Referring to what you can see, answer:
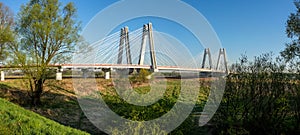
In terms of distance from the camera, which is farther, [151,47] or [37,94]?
[151,47]

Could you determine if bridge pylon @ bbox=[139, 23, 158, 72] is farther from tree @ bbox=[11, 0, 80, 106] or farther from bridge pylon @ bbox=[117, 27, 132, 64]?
tree @ bbox=[11, 0, 80, 106]

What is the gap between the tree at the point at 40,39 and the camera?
8.95 metres

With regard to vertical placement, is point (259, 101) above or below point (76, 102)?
above

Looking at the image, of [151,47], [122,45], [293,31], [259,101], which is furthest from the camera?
[122,45]

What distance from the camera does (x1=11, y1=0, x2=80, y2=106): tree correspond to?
29.4 feet

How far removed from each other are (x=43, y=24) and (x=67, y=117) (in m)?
3.93

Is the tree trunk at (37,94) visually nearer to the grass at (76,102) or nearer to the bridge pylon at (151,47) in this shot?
the grass at (76,102)

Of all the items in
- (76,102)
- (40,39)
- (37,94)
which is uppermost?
(40,39)

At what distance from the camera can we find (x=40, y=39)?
943 cm

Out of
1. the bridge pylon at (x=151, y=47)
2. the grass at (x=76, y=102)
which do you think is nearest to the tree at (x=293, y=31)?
the grass at (x=76, y=102)

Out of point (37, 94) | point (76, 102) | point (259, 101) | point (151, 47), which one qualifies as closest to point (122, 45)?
point (151, 47)

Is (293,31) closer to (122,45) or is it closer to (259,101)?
(259,101)

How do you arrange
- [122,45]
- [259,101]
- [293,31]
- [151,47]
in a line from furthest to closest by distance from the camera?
1. [122,45]
2. [151,47]
3. [293,31]
4. [259,101]

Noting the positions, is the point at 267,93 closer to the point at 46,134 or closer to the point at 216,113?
the point at 216,113
